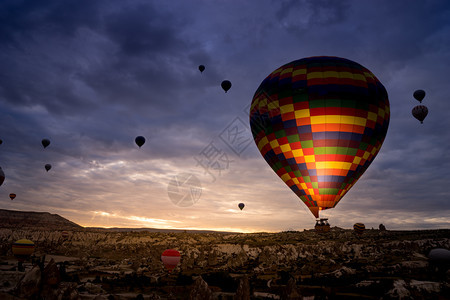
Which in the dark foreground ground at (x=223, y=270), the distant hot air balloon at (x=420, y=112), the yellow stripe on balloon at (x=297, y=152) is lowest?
the dark foreground ground at (x=223, y=270)

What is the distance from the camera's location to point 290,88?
28.0 metres

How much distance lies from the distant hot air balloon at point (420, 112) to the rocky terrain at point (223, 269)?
20.0 m

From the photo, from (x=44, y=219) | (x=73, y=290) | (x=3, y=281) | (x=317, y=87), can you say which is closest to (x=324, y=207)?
(x=317, y=87)

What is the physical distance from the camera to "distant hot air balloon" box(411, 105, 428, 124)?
4116 centimetres

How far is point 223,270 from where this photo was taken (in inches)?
2367

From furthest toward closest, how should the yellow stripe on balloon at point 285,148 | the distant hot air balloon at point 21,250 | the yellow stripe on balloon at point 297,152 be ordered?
the distant hot air balloon at point 21,250
the yellow stripe on balloon at point 285,148
the yellow stripe on balloon at point 297,152

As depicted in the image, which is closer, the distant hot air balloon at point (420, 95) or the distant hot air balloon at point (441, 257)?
the distant hot air balloon at point (441, 257)

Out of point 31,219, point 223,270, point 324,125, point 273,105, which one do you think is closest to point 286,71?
point 273,105

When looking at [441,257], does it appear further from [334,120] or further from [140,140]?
[140,140]

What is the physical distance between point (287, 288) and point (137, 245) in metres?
77.6

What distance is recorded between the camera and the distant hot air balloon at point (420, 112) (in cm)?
4116

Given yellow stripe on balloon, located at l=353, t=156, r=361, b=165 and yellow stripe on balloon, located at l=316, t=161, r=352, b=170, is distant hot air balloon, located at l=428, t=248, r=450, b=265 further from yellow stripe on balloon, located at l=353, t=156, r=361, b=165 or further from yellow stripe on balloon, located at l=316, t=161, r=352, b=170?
yellow stripe on balloon, located at l=316, t=161, r=352, b=170

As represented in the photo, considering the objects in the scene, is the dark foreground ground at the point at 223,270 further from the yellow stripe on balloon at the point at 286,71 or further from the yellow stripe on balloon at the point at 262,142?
the yellow stripe on balloon at the point at 286,71

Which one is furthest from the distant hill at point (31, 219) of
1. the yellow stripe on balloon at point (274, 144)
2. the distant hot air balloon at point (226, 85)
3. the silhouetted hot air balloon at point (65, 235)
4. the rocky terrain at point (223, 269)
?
the yellow stripe on balloon at point (274, 144)
